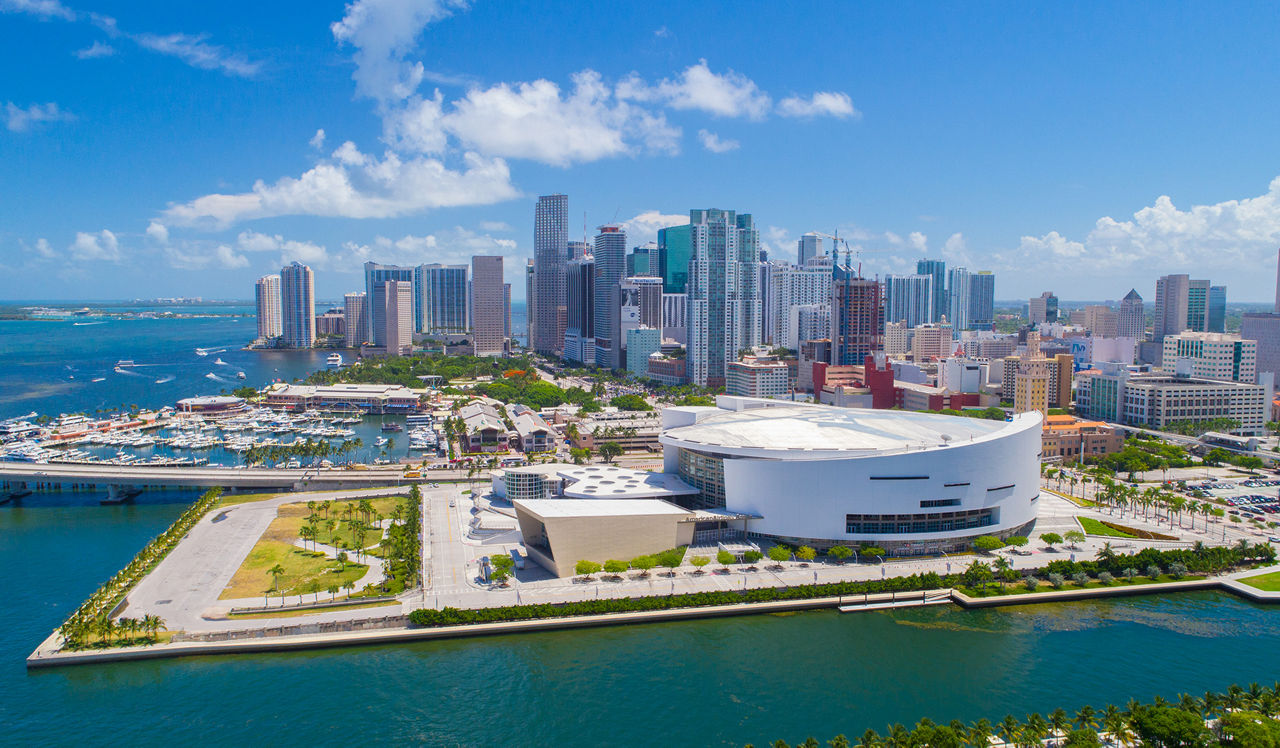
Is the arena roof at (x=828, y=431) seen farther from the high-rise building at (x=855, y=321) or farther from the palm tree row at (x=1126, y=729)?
the high-rise building at (x=855, y=321)

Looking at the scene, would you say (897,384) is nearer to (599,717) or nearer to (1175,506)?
(1175,506)

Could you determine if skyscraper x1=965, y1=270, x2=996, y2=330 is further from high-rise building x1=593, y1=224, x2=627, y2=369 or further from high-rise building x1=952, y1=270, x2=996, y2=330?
high-rise building x1=593, y1=224, x2=627, y2=369

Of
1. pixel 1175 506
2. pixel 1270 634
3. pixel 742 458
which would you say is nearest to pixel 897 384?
pixel 1175 506

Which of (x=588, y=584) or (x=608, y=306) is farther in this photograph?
(x=608, y=306)

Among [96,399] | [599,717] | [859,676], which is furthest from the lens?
[96,399]

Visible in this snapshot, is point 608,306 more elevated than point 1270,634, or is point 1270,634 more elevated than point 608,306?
point 608,306

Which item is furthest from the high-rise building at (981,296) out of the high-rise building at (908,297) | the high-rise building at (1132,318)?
the high-rise building at (1132,318)

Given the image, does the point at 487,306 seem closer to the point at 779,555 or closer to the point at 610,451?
the point at 610,451
